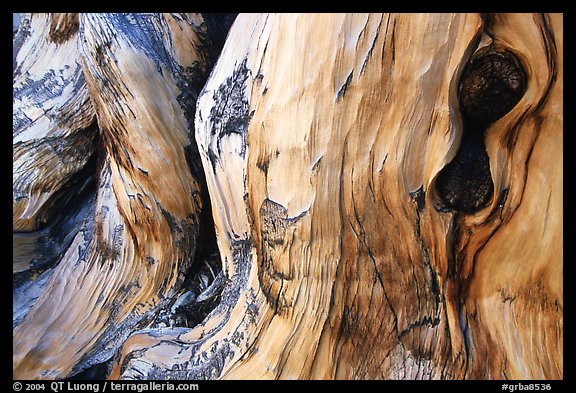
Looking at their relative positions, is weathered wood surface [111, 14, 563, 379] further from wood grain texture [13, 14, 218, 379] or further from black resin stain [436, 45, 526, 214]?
wood grain texture [13, 14, 218, 379]

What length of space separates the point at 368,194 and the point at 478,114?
0.28 meters

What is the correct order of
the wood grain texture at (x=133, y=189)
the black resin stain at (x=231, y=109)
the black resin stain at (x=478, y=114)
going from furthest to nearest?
the wood grain texture at (x=133, y=189), the black resin stain at (x=231, y=109), the black resin stain at (x=478, y=114)

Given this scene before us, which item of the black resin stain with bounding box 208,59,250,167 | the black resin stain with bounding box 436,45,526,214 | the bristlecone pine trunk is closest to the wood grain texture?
the bristlecone pine trunk

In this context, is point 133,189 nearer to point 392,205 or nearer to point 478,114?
point 392,205

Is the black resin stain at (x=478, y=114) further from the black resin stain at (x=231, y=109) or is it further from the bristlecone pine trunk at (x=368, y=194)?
the black resin stain at (x=231, y=109)

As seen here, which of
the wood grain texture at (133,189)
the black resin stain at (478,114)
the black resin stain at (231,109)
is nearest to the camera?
the black resin stain at (478,114)

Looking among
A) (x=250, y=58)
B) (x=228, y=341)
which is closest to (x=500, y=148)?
(x=250, y=58)

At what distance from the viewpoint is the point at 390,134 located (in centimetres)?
94

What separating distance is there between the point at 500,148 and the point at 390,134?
0.74 feet

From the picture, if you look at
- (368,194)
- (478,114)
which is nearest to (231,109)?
(368,194)

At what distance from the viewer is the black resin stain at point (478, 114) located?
34.7 inches

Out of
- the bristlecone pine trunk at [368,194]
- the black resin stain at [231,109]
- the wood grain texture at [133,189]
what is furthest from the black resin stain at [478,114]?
the wood grain texture at [133,189]

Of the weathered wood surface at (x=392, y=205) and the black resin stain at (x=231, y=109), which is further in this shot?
the black resin stain at (x=231, y=109)

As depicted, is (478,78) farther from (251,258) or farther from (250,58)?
(251,258)
